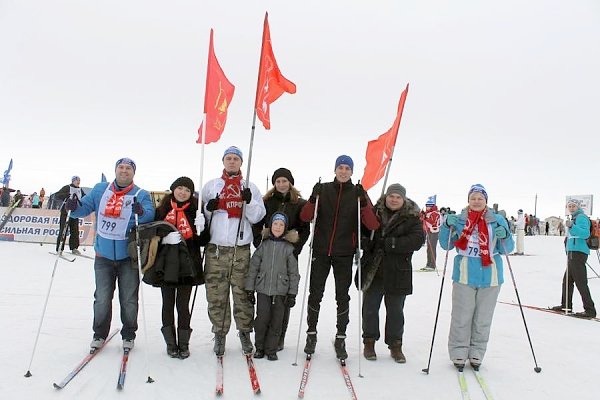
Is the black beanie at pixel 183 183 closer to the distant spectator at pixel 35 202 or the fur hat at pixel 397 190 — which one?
the fur hat at pixel 397 190

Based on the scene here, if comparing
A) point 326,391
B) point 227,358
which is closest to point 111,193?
point 227,358

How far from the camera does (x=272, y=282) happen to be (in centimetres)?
474

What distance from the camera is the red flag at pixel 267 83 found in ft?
17.1

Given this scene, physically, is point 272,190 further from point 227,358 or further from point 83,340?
point 83,340

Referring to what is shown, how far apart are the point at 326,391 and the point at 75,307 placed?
4.98 meters

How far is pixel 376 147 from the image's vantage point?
796 centimetres

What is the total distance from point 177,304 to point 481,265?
337cm

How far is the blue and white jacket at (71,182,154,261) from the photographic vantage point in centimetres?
466

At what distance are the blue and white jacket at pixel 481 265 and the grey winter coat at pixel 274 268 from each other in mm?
1808

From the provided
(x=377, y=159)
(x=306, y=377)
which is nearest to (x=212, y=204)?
(x=306, y=377)

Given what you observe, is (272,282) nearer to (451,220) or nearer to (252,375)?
(252,375)

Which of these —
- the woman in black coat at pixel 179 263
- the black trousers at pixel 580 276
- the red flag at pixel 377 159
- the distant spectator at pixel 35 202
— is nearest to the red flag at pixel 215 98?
the woman in black coat at pixel 179 263

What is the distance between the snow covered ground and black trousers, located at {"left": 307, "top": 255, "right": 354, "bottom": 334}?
0.47m

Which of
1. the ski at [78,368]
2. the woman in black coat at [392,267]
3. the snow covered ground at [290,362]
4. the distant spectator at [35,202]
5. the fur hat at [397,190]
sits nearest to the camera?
the ski at [78,368]
